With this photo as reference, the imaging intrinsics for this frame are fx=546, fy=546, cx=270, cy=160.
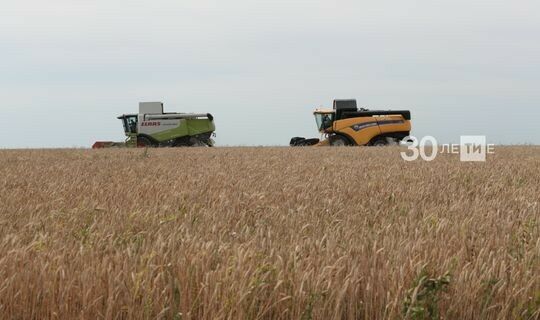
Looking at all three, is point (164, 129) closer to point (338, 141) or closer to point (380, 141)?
point (338, 141)

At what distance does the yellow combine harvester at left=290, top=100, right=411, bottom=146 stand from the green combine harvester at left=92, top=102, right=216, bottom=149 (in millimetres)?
7064

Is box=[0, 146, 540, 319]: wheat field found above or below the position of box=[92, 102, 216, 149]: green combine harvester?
below

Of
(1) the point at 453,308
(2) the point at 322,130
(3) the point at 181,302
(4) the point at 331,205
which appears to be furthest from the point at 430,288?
(2) the point at 322,130

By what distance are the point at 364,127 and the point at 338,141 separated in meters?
1.56

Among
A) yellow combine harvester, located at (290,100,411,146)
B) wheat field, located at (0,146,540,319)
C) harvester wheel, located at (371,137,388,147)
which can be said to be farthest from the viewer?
harvester wheel, located at (371,137,388,147)

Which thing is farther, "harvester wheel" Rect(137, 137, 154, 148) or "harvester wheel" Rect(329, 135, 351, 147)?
"harvester wheel" Rect(137, 137, 154, 148)

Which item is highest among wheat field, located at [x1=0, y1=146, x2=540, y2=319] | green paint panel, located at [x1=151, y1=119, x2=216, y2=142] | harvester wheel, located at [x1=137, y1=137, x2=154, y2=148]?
green paint panel, located at [x1=151, y1=119, x2=216, y2=142]

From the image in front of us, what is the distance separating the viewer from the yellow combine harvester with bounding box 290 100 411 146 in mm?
27672

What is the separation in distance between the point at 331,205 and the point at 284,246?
6.34 ft

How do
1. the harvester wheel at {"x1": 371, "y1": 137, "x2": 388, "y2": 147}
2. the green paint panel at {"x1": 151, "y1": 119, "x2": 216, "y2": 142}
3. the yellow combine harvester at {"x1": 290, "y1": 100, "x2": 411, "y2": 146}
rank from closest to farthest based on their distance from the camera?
the yellow combine harvester at {"x1": 290, "y1": 100, "x2": 411, "y2": 146} < the harvester wheel at {"x1": 371, "y1": 137, "x2": 388, "y2": 147} < the green paint panel at {"x1": 151, "y1": 119, "x2": 216, "y2": 142}

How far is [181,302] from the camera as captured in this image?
217 centimetres

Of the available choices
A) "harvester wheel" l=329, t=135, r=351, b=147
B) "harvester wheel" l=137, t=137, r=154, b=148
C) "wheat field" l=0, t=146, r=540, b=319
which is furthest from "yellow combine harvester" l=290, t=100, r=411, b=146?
"wheat field" l=0, t=146, r=540, b=319

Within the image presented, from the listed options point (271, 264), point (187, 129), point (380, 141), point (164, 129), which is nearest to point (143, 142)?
point (164, 129)

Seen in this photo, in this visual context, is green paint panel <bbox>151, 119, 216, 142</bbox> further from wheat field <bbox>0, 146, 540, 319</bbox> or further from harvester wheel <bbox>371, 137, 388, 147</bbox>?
wheat field <bbox>0, 146, 540, 319</bbox>
